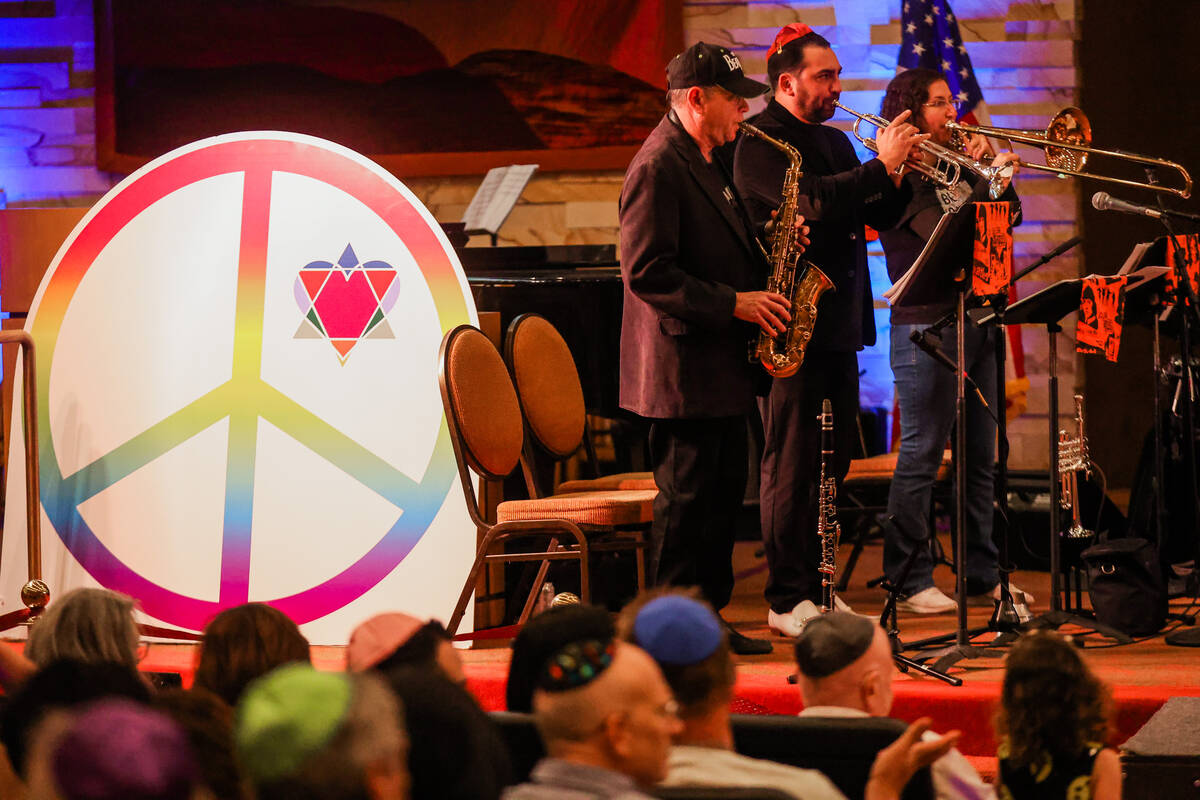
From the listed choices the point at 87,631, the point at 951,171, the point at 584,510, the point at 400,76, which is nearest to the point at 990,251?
the point at 951,171

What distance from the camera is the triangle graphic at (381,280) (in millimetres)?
4477

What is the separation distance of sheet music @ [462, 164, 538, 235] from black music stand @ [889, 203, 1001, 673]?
3046mm

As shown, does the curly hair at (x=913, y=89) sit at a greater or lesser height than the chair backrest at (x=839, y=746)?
greater

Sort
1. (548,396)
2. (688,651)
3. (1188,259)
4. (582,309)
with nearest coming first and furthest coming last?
(688,651)
(1188,259)
(548,396)
(582,309)

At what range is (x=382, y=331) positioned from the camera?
4480 mm

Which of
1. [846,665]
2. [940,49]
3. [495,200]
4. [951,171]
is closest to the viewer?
[846,665]

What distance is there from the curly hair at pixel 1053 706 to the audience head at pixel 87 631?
1618 mm

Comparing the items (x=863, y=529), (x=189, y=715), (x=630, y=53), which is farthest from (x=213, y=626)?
(x=630, y=53)

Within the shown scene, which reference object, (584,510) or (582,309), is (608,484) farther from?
(582,309)

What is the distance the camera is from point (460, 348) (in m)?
4.20

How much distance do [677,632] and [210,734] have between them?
0.72 meters

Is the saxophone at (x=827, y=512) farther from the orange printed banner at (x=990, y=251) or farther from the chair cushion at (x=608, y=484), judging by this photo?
the chair cushion at (x=608, y=484)

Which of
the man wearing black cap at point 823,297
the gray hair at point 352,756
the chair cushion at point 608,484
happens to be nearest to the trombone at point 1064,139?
the man wearing black cap at point 823,297

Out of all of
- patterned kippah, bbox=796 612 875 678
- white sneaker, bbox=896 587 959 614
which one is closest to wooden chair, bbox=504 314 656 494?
white sneaker, bbox=896 587 959 614
